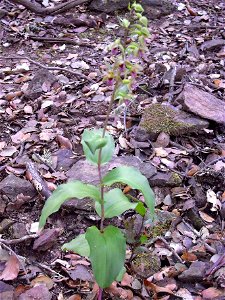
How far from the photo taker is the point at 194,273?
8.54 ft

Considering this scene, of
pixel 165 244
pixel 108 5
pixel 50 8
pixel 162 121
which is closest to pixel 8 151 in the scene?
pixel 162 121

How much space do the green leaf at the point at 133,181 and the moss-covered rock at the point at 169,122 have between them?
1.37m

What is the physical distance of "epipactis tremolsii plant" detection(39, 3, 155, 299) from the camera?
2066 mm

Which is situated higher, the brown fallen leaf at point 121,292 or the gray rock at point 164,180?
the gray rock at point 164,180

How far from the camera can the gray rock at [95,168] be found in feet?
10.4

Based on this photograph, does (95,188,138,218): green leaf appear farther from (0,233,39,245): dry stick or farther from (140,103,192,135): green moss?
(140,103,192,135): green moss

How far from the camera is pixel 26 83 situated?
4.66 meters

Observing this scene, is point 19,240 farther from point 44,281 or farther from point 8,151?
point 8,151

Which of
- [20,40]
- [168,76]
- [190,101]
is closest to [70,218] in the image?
[190,101]

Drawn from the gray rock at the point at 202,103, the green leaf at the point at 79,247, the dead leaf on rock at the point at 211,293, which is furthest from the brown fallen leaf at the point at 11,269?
the gray rock at the point at 202,103

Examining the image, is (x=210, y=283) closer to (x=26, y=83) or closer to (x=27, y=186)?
(x=27, y=186)

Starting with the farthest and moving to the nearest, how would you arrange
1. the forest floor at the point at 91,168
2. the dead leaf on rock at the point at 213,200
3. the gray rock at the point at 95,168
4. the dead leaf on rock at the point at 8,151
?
the dead leaf on rock at the point at 8,151, the gray rock at the point at 95,168, the dead leaf on rock at the point at 213,200, the forest floor at the point at 91,168

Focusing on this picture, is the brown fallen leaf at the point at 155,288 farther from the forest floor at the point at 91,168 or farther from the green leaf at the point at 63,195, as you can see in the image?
the green leaf at the point at 63,195

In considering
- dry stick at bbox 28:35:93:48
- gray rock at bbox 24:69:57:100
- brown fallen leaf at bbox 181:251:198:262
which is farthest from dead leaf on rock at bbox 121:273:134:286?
dry stick at bbox 28:35:93:48
